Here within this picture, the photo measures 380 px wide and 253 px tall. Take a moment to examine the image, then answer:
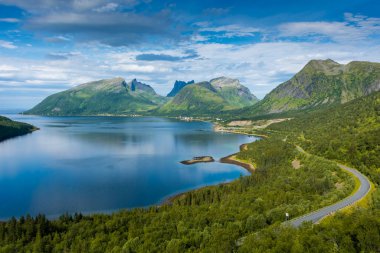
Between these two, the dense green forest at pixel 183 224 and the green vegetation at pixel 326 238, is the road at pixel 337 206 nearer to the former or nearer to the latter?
the dense green forest at pixel 183 224

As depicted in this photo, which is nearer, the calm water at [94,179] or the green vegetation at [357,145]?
the calm water at [94,179]

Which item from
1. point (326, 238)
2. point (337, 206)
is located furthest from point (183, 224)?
point (337, 206)

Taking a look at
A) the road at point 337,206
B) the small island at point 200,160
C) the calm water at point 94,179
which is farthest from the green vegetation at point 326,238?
the small island at point 200,160

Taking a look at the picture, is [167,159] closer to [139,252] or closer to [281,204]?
[281,204]

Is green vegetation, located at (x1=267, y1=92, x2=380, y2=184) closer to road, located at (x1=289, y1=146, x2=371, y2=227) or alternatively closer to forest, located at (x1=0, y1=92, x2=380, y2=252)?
forest, located at (x1=0, y1=92, x2=380, y2=252)

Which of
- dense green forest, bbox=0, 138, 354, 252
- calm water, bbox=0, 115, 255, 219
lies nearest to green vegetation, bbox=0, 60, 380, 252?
dense green forest, bbox=0, 138, 354, 252

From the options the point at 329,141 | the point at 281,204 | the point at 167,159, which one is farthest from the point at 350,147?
the point at 167,159

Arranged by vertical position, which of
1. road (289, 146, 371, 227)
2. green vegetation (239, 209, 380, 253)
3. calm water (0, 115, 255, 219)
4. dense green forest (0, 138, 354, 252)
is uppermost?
green vegetation (239, 209, 380, 253)

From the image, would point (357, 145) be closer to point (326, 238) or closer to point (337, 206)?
point (337, 206)
